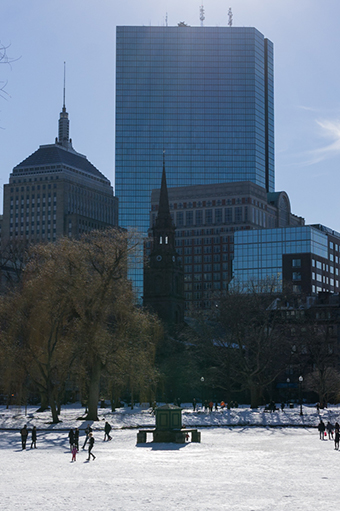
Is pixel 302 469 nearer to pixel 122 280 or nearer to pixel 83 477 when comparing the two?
pixel 83 477

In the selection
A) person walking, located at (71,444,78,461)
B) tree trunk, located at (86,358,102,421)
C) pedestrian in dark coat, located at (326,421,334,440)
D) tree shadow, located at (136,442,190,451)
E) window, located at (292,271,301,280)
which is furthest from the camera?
window, located at (292,271,301,280)

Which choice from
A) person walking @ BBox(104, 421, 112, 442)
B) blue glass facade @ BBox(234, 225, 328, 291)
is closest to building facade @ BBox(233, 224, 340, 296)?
blue glass facade @ BBox(234, 225, 328, 291)

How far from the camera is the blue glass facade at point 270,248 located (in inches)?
7023

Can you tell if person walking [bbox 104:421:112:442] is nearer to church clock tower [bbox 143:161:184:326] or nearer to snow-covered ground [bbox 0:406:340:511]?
snow-covered ground [bbox 0:406:340:511]

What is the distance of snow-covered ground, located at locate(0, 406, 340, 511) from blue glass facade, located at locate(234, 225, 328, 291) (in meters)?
123

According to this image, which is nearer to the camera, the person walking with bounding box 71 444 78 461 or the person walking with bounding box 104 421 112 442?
the person walking with bounding box 71 444 78 461

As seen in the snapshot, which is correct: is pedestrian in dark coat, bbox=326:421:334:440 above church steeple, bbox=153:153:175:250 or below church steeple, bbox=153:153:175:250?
below

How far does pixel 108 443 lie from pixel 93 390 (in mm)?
13582

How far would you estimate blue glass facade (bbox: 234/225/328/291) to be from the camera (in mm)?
178375

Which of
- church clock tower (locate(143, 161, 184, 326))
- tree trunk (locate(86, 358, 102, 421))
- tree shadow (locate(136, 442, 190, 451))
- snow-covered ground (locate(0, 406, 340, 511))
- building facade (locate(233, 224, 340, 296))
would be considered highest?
building facade (locate(233, 224, 340, 296))

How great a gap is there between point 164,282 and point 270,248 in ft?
153

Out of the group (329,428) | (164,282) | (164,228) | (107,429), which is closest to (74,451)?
(107,429)

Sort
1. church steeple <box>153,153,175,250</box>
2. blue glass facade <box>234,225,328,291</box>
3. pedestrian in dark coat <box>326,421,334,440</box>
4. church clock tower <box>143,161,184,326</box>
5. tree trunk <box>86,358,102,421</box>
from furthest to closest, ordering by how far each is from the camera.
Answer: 1. blue glass facade <box>234,225,328,291</box>
2. church steeple <box>153,153,175,250</box>
3. church clock tower <box>143,161,184,326</box>
4. tree trunk <box>86,358,102,421</box>
5. pedestrian in dark coat <box>326,421,334,440</box>

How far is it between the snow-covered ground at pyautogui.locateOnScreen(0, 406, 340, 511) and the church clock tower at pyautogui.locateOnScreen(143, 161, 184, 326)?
83.1 m
